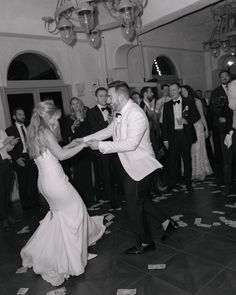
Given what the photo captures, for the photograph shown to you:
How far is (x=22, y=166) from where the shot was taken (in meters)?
5.30

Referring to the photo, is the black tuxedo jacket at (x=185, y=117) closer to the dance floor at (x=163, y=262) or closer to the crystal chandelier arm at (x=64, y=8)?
the dance floor at (x=163, y=262)

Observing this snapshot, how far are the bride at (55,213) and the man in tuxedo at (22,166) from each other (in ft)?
7.75

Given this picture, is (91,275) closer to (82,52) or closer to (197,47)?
(82,52)

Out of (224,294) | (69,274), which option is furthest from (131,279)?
(224,294)

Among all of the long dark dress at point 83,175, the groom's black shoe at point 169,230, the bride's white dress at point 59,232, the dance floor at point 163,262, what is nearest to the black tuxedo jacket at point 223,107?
the dance floor at point 163,262

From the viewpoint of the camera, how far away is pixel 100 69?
7582 mm

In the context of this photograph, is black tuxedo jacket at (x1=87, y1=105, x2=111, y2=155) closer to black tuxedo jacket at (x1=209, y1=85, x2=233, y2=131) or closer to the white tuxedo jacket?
the white tuxedo jacket

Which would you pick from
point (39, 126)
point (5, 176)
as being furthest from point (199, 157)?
point (39, 126)

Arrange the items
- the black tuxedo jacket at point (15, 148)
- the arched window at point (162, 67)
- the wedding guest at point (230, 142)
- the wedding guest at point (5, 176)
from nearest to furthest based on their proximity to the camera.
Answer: the wedding guest at point (230, 142)
the wedding guest at point (5, 176)
the black tuxedo jacket at point (15, 148)
the arched window at point (162, 67)

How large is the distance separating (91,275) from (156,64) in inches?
296

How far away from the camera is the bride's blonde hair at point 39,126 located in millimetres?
2889

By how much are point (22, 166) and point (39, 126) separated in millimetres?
2639

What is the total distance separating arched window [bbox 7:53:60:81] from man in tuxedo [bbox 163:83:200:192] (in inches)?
118

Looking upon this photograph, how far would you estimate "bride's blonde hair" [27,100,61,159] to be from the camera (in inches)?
114
